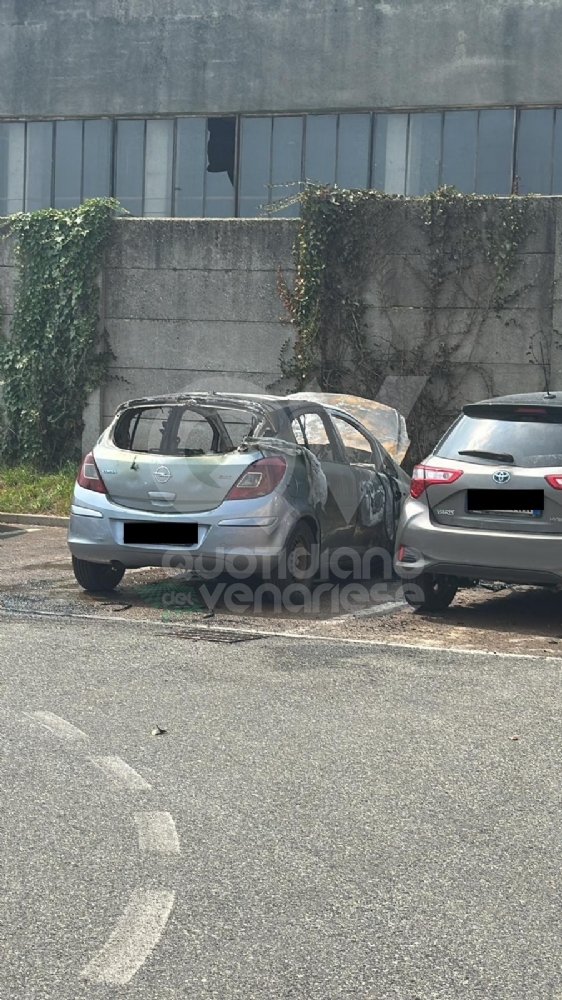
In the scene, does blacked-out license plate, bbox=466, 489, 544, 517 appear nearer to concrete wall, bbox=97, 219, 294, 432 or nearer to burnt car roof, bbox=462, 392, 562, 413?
burnt car roof, bbox=462, 392, 562, 413

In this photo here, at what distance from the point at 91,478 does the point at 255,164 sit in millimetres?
16411

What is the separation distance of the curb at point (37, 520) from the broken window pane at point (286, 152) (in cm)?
1077

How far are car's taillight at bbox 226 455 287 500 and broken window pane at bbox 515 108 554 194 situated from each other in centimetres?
1566

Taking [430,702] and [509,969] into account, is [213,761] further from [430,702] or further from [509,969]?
[509,969]

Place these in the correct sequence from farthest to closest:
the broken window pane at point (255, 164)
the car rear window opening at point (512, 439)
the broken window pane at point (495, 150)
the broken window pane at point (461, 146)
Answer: the broken window pane at point (255, 164), the broken window pane at point (461, 146), the broken window pane at point (495, 150), the car rear window opening at point (512, 439)

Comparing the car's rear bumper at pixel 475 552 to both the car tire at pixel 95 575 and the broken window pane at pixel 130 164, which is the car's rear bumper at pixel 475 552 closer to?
the car tire at pixel 95 575

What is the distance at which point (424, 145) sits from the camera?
24.0m

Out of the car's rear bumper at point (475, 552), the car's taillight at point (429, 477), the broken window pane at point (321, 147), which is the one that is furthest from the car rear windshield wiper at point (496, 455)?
the broken window pane at point (321, 147)

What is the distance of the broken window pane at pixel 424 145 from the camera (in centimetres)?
2394

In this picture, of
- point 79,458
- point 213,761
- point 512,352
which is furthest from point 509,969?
point 79,458

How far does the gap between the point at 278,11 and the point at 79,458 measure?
1083 cm

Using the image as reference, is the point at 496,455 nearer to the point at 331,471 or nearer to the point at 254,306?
the point at 331,471

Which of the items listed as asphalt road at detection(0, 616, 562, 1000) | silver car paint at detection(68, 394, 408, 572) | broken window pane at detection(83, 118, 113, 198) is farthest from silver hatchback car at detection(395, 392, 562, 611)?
broken window pane at detection(83, 118, 113, 198)

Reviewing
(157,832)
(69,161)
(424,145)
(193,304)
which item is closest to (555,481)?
(157,832)
